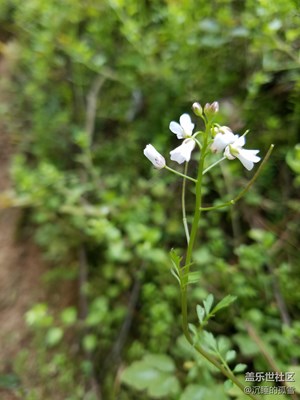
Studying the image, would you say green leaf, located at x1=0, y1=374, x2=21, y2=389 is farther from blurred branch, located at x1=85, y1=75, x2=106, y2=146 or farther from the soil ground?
blurred branch, located at x1=85, y1=75, x2=106, y2=146

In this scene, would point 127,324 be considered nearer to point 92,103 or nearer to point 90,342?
point 90,342

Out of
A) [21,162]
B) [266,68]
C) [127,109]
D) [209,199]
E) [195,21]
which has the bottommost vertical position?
[209,199]

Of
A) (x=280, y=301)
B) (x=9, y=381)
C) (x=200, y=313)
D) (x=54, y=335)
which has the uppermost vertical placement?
(x=200, y=313)

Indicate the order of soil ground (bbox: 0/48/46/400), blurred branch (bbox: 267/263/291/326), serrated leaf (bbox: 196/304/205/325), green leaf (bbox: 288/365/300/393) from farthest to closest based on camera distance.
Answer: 1. soil ground (bbox: 0/48/46/400)
2. blurred branch (bbox: 267/263/291/326)
3. green leaf (bbox: 288/365/300/393)
4. serrated leaf (bbox: 196/304/205/325)

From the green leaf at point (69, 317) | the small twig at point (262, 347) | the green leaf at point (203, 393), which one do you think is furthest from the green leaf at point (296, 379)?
the green leaf at point (69, 317)

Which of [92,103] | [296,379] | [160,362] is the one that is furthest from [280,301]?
[92,103]

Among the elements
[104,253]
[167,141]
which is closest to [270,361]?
[104,253]

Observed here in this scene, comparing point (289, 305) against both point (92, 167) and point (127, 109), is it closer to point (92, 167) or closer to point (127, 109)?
point (92, 167)

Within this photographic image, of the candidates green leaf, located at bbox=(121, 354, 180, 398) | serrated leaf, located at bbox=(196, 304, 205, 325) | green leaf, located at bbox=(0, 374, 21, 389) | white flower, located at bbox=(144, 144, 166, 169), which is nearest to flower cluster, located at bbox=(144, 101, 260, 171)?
white flower, located at bbox=(144, 144, 166, 169)
